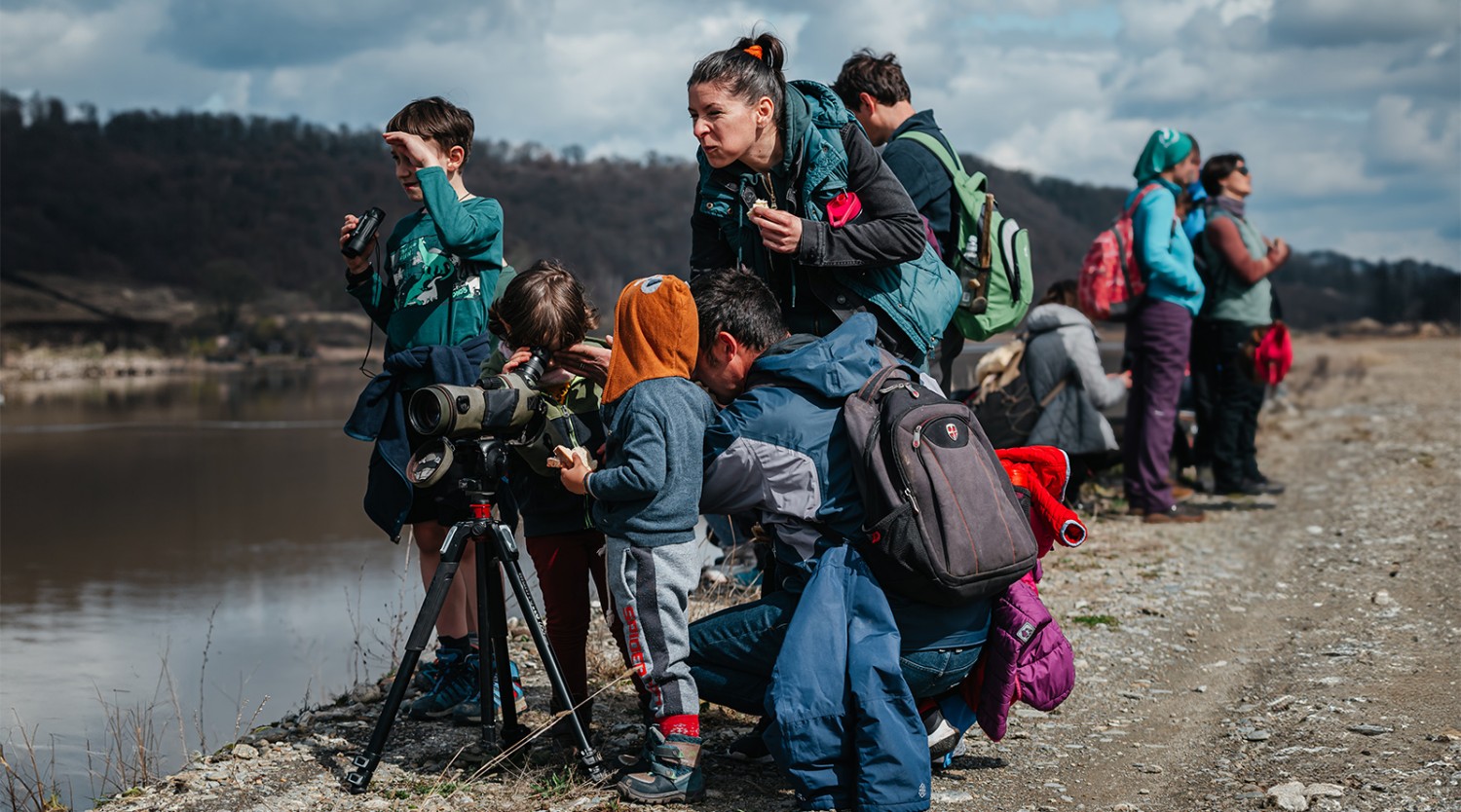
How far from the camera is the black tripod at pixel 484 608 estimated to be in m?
3.55

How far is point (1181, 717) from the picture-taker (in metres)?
4.41

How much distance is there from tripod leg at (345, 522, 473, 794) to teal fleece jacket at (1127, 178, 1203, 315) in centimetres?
509

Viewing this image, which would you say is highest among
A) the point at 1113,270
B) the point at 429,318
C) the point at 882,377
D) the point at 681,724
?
the point at 1113,270

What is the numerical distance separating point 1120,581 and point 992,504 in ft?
11.4

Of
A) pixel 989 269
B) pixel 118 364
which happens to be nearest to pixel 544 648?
pixel 989 269

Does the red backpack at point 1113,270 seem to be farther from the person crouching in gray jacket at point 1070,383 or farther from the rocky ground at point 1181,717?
the rocky ground at point 1181,717

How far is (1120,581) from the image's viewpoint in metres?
6.50

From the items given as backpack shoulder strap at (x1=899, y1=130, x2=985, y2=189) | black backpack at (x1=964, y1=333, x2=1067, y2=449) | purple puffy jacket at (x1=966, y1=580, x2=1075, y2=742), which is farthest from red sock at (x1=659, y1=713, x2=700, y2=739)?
black backpack at (x1=964, y1=333, x2=1067, y2=449)

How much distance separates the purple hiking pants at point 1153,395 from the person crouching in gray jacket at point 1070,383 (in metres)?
0.14

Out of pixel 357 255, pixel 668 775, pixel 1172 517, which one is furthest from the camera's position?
pixel 1172 517

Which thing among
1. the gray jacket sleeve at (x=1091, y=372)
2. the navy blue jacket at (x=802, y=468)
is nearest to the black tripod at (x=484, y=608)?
the navy blue jacket at (x=802, y=468)

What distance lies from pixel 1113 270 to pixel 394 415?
4805 mm

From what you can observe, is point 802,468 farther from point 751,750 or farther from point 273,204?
point 273,204

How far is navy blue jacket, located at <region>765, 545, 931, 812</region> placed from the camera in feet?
10.6
